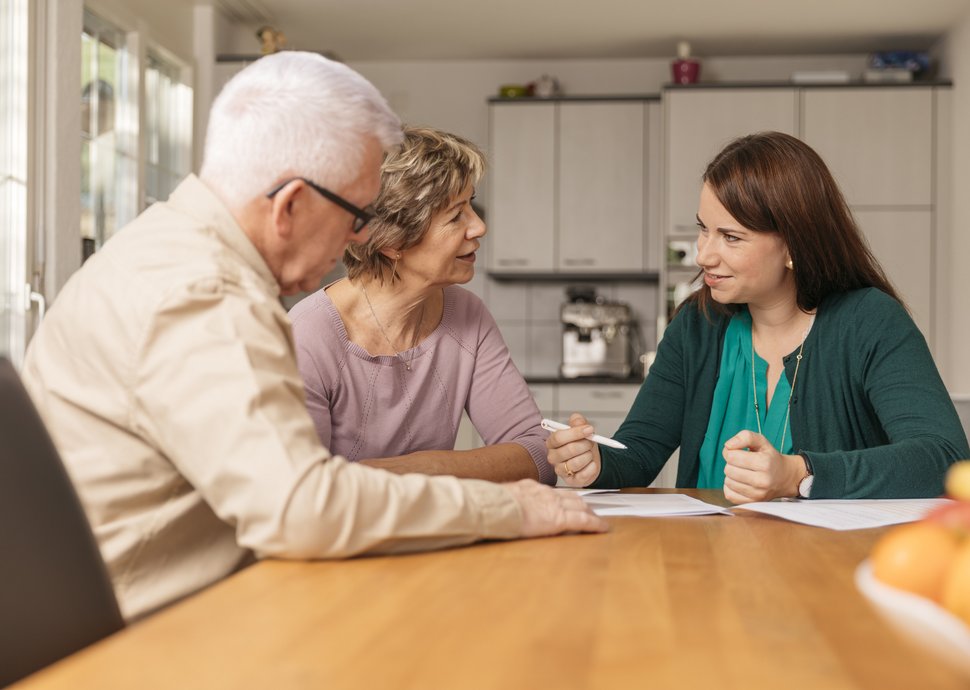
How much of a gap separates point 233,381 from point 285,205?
28 centimetres

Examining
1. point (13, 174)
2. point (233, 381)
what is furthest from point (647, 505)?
point (13, 174)

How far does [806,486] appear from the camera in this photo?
1.55 m

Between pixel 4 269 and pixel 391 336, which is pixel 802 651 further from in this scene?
pixel 4 269

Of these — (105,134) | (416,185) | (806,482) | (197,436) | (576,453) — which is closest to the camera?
(197,436)

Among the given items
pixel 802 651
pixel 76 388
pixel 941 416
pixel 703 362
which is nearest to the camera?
pixel 802 651

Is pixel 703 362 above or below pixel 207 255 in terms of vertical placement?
below

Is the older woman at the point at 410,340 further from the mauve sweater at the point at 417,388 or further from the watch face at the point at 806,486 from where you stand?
the watch face at the point at 806,486

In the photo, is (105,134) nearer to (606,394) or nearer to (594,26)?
(594,26)

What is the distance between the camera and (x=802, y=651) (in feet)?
2.34

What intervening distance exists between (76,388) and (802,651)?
0.74m

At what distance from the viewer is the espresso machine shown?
554 cm

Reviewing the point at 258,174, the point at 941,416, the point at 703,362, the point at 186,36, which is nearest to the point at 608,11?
the point at 186,36

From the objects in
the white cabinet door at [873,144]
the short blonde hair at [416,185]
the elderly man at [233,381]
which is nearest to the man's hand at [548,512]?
the elderly man at [233,381]

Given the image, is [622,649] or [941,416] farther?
[941,416]
